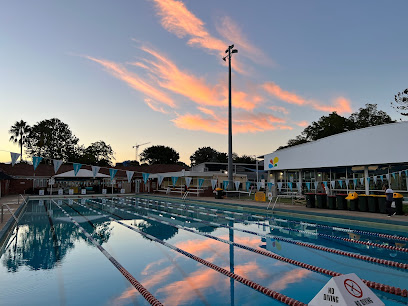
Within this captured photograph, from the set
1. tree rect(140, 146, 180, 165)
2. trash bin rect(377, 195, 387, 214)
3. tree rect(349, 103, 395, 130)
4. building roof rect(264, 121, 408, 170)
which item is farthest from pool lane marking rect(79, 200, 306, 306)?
tree rect(140, 146, 180, 165)

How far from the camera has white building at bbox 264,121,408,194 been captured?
14.2m

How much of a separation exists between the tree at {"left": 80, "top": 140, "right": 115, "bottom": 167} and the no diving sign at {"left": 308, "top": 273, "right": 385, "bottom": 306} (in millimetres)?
56921

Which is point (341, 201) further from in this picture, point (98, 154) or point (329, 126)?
point (98, 154)

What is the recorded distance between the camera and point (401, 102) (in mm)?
34719

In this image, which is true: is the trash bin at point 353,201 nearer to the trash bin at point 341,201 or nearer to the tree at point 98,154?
the trash bin at point 341,201

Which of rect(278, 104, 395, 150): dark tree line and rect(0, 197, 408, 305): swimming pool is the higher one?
rect(278, 104, 395, 150): dark tree line

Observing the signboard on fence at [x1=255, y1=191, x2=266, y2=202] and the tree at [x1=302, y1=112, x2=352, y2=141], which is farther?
the tree at [x1=302, y1=112, x2=352, y2=141]

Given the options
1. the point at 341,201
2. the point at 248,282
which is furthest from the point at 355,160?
the point at 248,282

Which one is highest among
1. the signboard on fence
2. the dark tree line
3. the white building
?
the dark tree line

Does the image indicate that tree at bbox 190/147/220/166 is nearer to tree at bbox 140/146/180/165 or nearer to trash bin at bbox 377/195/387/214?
tree at bbox 140/146/180/165

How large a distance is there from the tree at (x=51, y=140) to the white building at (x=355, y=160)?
45.6 m

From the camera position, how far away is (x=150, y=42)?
742 inches

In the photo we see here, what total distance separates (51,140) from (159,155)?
28.9 m

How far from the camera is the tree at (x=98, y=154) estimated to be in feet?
181
